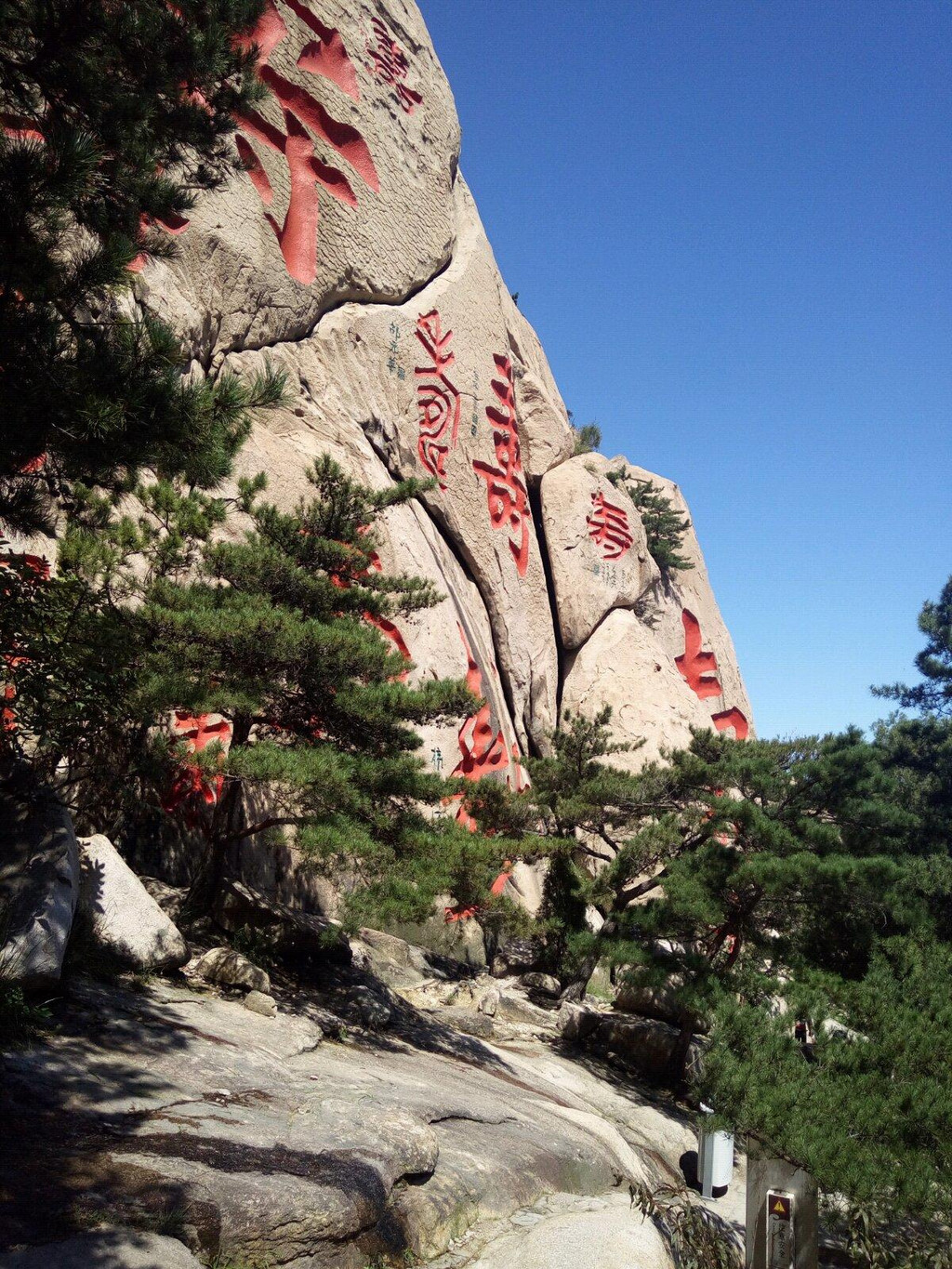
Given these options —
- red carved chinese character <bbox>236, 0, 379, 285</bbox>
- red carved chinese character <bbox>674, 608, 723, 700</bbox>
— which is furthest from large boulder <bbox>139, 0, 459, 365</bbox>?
red carved chinese character <bbox>674, 608, 723, 700</bbox>

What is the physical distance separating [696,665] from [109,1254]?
50.8 ft

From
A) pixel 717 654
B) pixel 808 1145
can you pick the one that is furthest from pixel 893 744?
pixel 808 1145

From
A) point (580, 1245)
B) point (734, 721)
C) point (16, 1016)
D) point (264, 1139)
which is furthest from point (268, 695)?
point (734, 721)

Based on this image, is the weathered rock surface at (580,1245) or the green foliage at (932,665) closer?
the weathered rock surface at (580,1245)

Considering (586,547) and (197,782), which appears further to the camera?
(586,547)

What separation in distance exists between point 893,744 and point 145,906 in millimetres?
11098

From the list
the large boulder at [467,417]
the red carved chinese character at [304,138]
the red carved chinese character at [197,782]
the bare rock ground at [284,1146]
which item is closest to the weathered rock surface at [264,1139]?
the bare rock ground at [284,1146]

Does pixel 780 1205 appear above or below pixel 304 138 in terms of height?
below

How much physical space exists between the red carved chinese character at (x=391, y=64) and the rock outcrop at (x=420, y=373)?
3 cm

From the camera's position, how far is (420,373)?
11.4m

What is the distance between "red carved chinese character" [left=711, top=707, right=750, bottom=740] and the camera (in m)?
16.8

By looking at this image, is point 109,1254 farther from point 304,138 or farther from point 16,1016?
point 304,138

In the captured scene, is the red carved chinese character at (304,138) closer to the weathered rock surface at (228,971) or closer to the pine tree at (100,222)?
the pine tree at (100,222)

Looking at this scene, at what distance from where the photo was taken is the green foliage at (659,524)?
17.2m
